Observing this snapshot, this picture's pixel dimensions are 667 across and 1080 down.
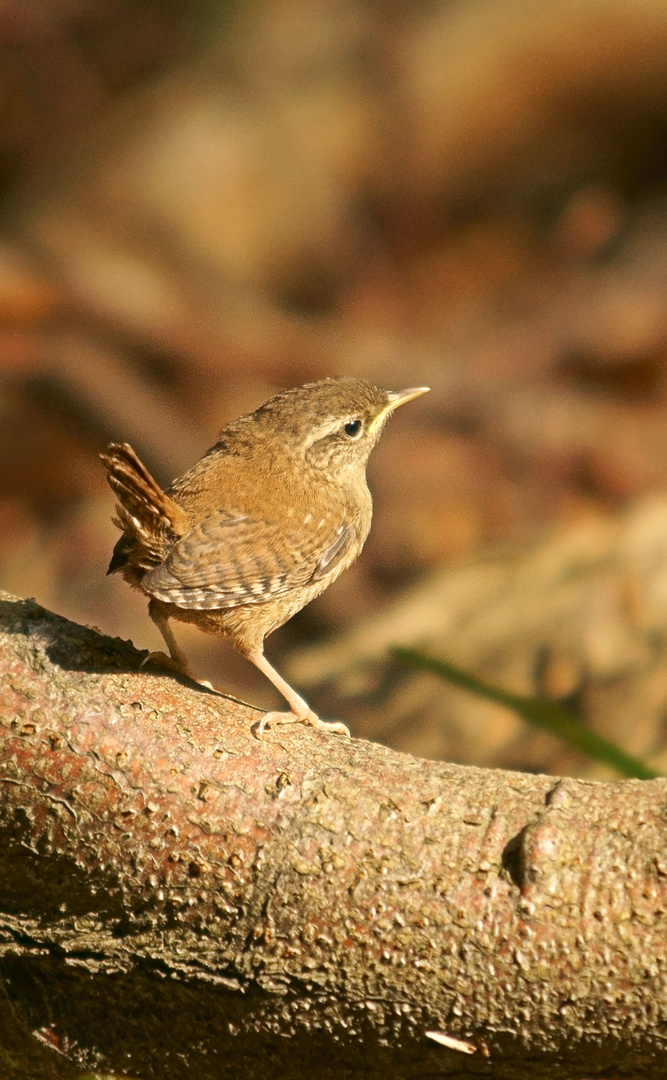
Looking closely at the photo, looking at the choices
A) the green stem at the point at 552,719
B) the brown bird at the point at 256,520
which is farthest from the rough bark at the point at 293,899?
the green stem at the point at 552,719

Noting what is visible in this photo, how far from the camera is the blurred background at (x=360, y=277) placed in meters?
7.01

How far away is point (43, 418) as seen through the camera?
812 centimetres

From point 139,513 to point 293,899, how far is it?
3.60 feet

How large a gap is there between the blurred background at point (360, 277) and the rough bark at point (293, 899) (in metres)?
3.15

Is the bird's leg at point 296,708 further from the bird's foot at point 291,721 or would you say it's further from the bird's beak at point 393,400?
the bird's beak at point 393,400

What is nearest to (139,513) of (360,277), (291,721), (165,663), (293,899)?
(165,663)

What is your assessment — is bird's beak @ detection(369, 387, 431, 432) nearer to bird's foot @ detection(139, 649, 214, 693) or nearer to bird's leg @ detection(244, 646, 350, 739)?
bird's leg @ detection(244, 646, 350, 739)

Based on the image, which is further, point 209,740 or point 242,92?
point 242,92

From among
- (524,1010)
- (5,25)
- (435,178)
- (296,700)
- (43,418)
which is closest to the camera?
(524,1010)

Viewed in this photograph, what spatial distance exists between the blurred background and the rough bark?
3153 mm

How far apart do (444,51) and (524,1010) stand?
28.2ft

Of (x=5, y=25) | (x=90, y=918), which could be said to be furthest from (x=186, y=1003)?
(x=5, y=25)

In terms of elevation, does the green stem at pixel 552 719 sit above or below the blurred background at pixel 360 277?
below

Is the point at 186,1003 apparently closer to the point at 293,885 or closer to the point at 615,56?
the point at 293,885
